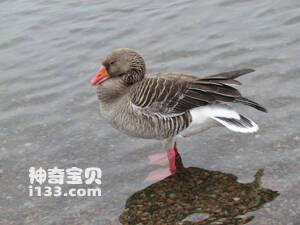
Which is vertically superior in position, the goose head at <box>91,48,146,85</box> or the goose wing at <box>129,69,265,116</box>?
the goose head at <box>91,48,146,85</box>

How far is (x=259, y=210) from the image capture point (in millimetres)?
6434

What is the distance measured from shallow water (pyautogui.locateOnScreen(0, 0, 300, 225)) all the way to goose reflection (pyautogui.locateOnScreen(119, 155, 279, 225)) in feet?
0.32

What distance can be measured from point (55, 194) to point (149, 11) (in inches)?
305

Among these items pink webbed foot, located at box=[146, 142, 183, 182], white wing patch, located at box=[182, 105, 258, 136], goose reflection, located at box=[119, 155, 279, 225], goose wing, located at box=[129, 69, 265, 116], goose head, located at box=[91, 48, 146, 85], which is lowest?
goose reflection, located at box=[119, 155, 279, 225]

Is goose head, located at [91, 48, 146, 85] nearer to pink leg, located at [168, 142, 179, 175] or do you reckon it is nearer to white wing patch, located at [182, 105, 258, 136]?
white wing patch, located at [182, 105, 258, 136]

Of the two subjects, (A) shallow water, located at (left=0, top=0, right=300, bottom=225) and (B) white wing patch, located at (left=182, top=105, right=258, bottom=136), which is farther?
(A) shallow water, located at (left=0, top=0, right=300, bottom=225)

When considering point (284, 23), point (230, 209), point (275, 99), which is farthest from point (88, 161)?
point (284, 23)

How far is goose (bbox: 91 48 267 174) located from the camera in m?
7.23

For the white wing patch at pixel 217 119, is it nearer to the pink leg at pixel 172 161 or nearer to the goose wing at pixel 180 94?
the goose wing at pixel 180 94

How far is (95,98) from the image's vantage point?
1009 cm

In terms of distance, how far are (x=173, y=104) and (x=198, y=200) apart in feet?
4.56

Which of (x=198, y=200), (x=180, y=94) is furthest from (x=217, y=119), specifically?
(x=198, y=200)

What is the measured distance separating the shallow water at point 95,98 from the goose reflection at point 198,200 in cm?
10

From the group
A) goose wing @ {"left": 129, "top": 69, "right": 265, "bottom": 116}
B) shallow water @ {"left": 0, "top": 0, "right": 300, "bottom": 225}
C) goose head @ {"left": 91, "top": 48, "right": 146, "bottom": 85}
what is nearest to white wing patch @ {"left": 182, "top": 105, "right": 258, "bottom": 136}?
goose wing @ {"left": 129, "top": 69, "right": 265, "bottom": 116}
